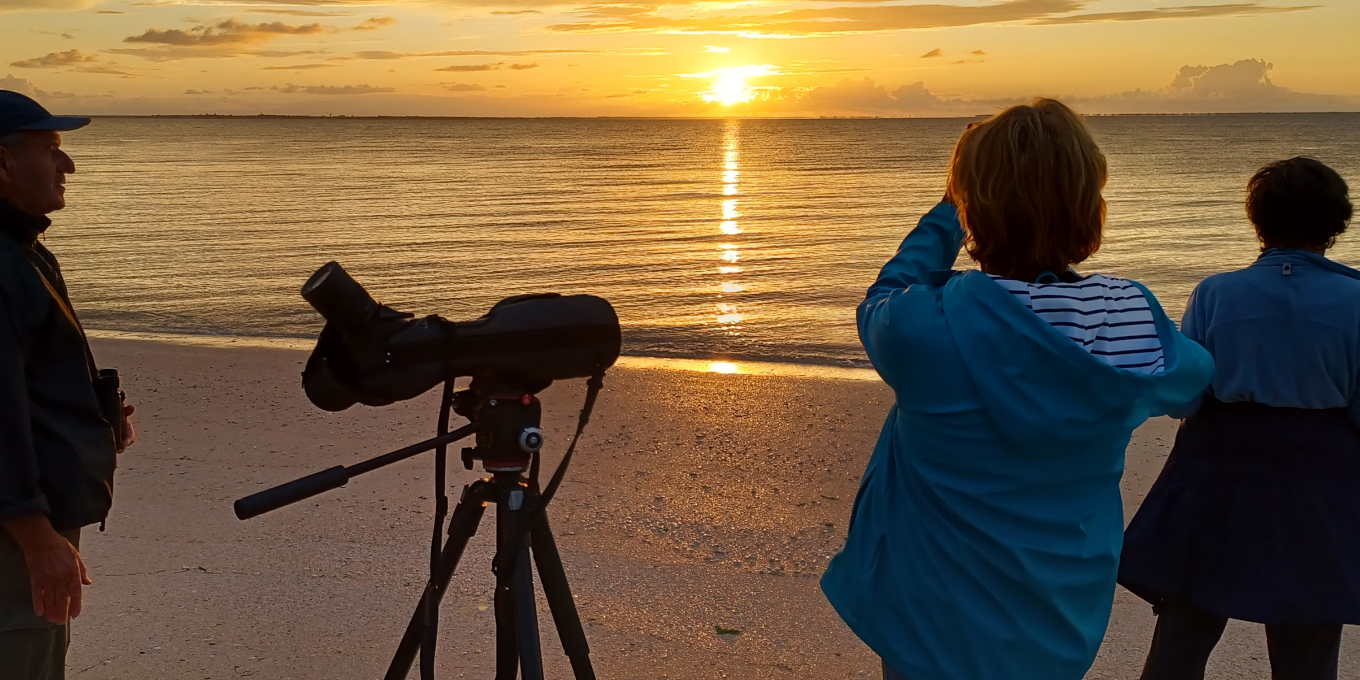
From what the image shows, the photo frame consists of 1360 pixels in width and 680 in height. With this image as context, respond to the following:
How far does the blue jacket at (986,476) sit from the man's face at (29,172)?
1.75 m

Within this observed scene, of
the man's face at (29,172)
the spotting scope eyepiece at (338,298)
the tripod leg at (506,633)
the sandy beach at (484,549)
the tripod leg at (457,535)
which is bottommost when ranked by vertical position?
the sandy beach at (484,549)

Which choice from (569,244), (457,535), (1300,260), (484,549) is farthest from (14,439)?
(569,244)

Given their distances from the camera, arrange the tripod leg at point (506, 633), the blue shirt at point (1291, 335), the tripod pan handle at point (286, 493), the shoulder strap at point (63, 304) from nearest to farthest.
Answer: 1. the tripod pan handle at point (286, 493)
2. the tripod leg at point (506, 633)
3. the shoulder strap at point (63, 304)
4. the blue shirt at point (1291, 335)

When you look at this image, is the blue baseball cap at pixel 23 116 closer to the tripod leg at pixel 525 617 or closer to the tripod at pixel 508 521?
the tripod at pixel 508 521

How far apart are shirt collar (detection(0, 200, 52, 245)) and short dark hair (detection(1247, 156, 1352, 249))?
106 inches

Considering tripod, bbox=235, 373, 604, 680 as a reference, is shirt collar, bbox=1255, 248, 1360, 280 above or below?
above

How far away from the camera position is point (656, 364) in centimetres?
973

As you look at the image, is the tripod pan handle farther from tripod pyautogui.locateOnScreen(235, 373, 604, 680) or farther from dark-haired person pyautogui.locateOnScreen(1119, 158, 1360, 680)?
dark-haired person pyautogui.locateOnScreen(1119, 158, 1360, 680)

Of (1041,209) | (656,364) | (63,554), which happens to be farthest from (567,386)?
(1041,209)

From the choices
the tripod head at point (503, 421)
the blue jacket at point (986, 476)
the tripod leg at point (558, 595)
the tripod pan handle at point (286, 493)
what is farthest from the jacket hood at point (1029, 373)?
the tripod pan handle at point (286, 493)

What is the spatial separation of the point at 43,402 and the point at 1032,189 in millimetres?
1938

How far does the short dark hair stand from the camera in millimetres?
2391

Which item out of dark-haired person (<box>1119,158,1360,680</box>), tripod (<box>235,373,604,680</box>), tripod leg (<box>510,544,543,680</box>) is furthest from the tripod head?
dark-haired person (<box>1119,158,1360,680</box>)

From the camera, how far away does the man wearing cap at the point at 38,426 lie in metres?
1.99
